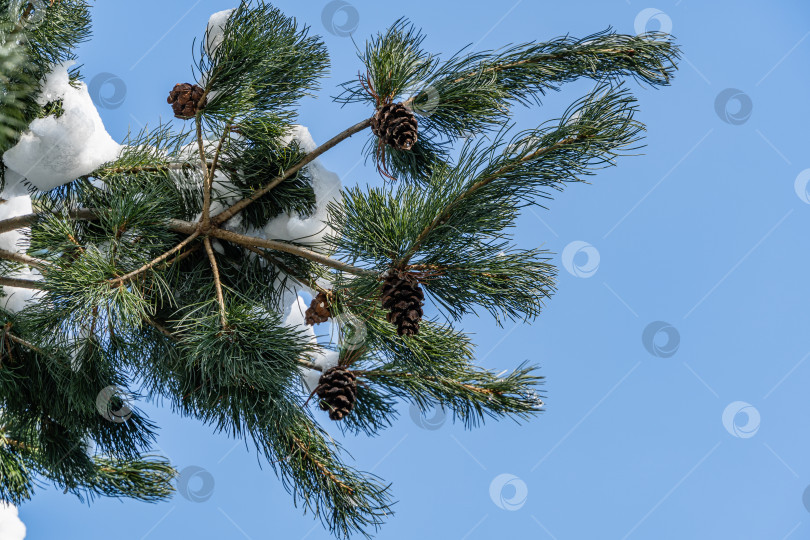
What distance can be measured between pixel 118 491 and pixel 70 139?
868 millimetres

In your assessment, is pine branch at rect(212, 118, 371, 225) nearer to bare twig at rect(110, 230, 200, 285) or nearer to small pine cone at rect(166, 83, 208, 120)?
bare twig at rect(110, 230, 200, 285)

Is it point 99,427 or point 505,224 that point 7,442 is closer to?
point 99,427

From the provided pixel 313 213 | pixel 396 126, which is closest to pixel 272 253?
pixel 313 213

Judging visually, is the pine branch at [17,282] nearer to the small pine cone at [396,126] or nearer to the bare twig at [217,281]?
the bare twig at [217,281]

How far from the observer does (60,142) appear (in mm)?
1183

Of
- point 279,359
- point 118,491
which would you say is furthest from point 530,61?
point 118,491

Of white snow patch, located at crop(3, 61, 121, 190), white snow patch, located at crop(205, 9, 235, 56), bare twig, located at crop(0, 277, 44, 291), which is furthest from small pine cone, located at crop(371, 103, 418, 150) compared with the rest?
bare twig, located at crop(0, 277, 44, 291)

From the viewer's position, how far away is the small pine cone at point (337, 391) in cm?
117

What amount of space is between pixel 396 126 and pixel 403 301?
12.1 inches

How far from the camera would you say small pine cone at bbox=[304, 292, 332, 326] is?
122cm

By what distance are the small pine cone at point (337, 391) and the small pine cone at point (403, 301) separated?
Result: 29 centimetres

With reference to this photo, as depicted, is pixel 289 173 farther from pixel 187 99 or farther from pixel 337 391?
pixel 337 391

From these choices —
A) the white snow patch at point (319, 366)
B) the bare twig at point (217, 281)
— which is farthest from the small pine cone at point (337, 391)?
the bare twig at point (217, 281)

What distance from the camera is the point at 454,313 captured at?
1.00 meters
